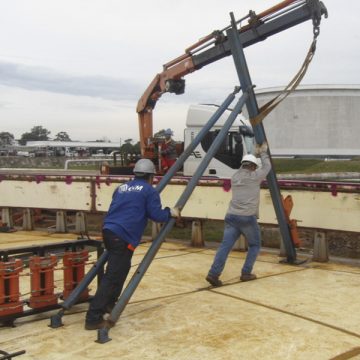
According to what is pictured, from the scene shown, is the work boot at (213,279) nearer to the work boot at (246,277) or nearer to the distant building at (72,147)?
the work boot at (246,277)

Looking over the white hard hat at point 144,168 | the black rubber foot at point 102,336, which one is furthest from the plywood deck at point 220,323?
the white hard hat at point 144,168

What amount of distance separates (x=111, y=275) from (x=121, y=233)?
41 centimetres

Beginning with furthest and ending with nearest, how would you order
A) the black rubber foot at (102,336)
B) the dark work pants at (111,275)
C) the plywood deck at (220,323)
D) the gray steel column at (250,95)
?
the gray steel column at (250,95)
the dark work pants at (111,275)
the black rubber foot at (102,336)
the plywood deck at (220,323)

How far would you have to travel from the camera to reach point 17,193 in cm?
1156

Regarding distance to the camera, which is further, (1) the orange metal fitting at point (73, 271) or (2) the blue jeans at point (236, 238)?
(2) the blue jeans at point (236, 238)

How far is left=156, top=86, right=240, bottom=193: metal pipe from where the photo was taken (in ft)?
19.3

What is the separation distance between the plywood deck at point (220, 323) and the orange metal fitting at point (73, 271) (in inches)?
9.1

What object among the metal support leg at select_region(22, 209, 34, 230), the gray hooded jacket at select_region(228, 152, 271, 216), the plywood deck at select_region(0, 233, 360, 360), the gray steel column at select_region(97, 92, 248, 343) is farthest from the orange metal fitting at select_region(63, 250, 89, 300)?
the metal support leg at select_region(22, 209, 34, 230)

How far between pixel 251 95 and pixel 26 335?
442 centimetres

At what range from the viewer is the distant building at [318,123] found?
260 feet

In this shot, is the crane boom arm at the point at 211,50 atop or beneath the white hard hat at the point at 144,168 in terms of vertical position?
atop

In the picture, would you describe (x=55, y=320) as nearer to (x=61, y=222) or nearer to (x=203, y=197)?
(x=203, y=197)

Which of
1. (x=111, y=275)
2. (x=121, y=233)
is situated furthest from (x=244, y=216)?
(x=111, y=275)

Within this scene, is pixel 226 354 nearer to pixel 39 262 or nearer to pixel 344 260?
pixel 39 262
